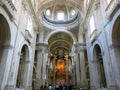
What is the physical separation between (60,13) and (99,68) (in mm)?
16330

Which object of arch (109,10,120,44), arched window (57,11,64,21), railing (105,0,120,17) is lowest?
arch (109,10,120,44)

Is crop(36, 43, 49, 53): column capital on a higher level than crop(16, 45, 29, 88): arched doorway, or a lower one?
higher

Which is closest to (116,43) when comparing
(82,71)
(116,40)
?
(116,40)

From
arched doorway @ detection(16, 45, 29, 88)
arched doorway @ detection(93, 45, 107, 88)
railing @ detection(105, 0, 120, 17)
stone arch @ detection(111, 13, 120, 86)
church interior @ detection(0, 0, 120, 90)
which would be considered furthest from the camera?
arched doorway @ detection(16, 45, 29, 88)

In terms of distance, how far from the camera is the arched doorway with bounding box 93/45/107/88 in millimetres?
10384

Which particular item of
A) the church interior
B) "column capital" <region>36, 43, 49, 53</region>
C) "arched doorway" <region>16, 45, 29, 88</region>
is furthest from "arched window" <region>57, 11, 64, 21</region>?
"arched doorway" <region>16, 45, 29, 88</region>

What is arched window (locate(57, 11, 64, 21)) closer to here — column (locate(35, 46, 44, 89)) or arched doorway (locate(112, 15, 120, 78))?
column (locate(35, 46, 44, 89))

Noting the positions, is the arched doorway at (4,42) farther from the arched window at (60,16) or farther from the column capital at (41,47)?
the arched window at (60,16)

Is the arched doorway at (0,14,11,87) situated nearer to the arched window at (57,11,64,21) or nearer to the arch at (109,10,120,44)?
the arch at (109,10,120,44)

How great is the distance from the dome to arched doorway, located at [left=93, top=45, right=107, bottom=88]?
12722 millimetres

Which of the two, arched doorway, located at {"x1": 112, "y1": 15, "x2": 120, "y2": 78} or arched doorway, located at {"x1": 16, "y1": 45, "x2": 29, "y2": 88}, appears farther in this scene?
arched doorway, located at {"x1": 16, "y1": 45, "x2": 29, "y2": 88}

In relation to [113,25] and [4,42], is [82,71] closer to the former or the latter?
[113,25]

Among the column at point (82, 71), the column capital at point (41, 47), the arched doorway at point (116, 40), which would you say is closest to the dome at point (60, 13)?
the column capital at point (41, 47)

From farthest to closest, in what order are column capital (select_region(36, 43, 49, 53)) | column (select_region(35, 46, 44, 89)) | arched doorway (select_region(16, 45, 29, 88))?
column capital (select_region(36, 43, 49, 53)) → column (select_region(35, 46, 44, 89)) → arched doorway (select_region(16, 45, 29, 88))
